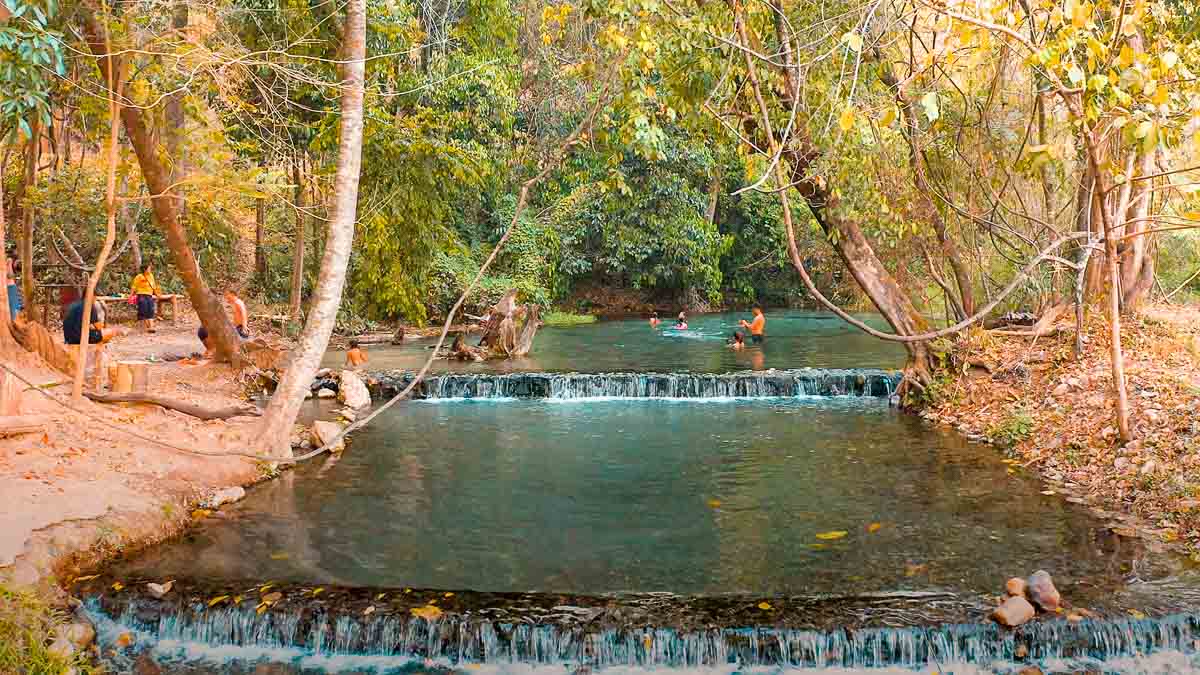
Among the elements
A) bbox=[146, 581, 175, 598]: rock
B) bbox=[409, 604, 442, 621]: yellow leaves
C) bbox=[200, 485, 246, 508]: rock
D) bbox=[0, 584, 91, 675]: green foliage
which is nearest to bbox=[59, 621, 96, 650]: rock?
bbox=[0, 584, 91, 675]: green foliage

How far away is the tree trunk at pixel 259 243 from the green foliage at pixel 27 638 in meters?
17.9

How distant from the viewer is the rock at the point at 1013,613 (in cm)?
609

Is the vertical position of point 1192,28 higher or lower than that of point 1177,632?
higher

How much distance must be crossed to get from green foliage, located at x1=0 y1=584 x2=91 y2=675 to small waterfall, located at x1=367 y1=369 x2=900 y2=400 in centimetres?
935

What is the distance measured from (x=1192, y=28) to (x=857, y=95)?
3470mm

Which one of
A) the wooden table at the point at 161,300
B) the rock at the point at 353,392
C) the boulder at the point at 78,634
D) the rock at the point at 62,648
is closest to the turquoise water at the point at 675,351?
the rock at the point at 353,392

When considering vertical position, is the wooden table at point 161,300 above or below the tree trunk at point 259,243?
below

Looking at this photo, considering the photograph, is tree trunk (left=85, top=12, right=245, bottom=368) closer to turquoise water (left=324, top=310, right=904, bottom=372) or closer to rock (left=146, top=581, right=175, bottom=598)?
turquoise water (left=324, top=310, right=904, bottom=372)

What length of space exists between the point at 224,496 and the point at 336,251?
102 inches

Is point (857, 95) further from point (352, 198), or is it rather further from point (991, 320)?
point (352, 198)

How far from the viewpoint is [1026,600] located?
20.6 ft

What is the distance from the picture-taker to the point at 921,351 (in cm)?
1362

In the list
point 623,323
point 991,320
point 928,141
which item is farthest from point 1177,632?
point 623,323

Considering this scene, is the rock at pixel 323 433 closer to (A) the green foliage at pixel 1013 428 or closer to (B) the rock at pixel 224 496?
(B) the rock at pixel 224 496
